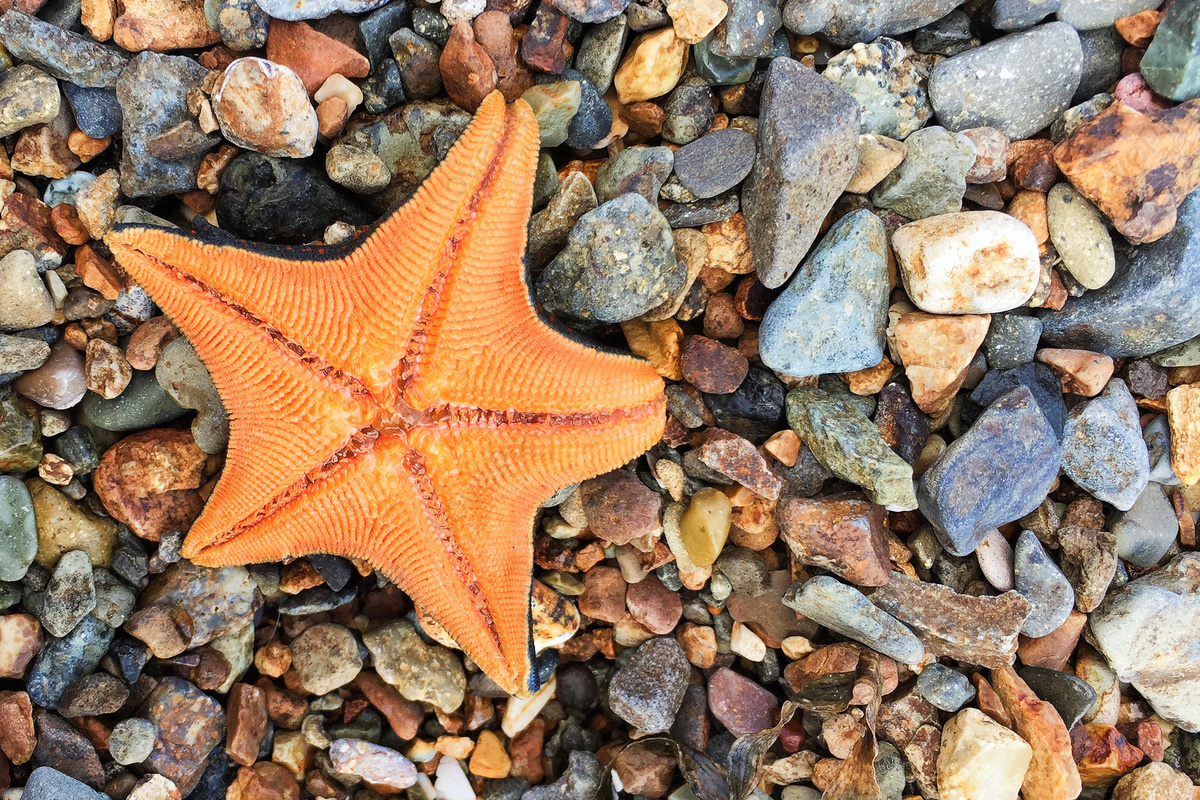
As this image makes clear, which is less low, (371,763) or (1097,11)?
(1097,11)

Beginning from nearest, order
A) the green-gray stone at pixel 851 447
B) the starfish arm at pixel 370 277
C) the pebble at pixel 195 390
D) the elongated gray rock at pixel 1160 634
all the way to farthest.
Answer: the starfish arm at pixel 370 277
the green-gray stone at pixel 851 447
the pebble at pixel 195 390
the elongated gray rock at pixel 1160 634

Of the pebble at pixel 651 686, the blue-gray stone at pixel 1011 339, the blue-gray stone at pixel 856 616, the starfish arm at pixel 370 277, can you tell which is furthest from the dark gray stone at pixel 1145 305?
the starfish arm at pixel 370 277

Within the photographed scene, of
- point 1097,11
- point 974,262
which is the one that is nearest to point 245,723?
point 974,262

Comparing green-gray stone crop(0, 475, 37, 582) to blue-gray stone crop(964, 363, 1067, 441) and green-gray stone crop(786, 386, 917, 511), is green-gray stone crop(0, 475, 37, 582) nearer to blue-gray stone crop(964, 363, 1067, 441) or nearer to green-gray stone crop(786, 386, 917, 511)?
green-gray stone crop(786, 386, 917, 511)

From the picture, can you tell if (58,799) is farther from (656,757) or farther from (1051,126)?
(1051,126)

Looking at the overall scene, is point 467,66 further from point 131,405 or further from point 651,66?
point 131,405

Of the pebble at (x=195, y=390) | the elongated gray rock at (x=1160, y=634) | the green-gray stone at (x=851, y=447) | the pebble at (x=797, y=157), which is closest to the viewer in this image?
the pebble at (x=797, y=157)

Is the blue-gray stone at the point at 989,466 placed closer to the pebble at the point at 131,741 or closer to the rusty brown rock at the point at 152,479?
the rusty brown rock at the point at 152,479

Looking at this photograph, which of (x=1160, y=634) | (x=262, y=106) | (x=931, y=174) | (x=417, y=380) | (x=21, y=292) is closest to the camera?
(x=417, y=380)
